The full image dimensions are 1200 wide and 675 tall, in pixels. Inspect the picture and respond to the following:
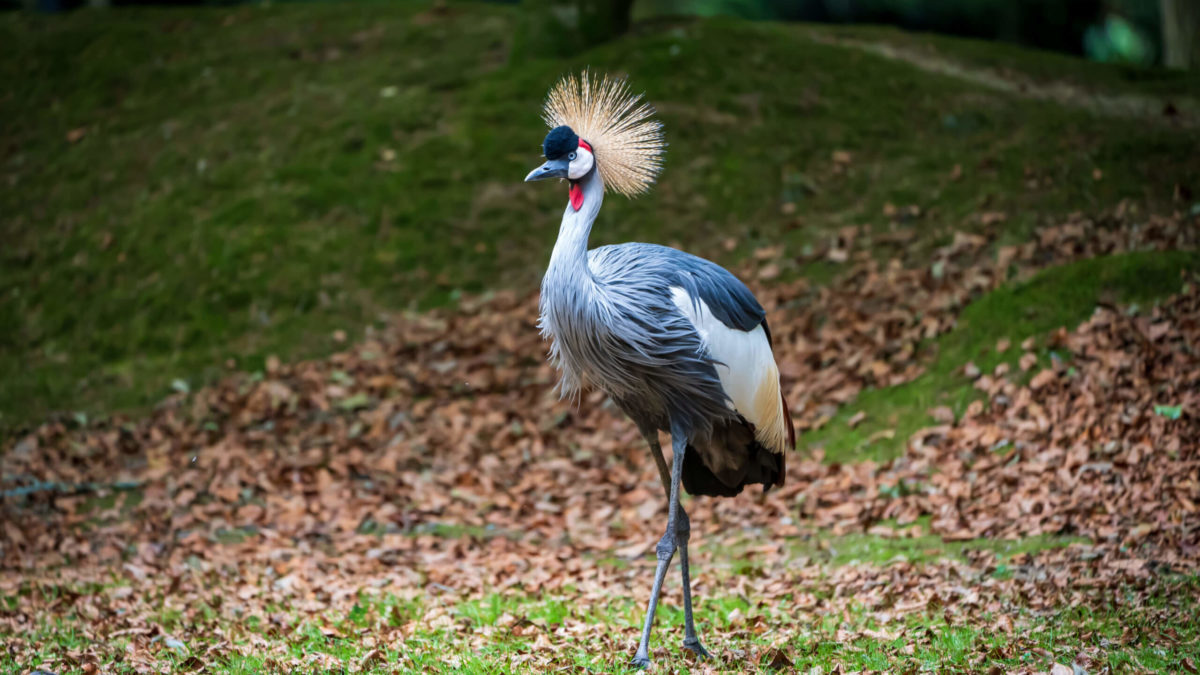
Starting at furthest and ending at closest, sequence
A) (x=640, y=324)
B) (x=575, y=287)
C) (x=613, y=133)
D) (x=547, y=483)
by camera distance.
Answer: (x=547, y=483), (x=613, y=133), (x=640, y=324), (x=575, y=287)

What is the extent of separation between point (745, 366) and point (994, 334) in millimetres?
4079

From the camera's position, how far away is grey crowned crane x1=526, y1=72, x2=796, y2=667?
16.3 ft

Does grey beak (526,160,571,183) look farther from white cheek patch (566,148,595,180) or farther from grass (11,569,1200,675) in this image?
grass (11,569,1200,675)

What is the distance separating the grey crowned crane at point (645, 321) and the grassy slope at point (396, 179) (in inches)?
210

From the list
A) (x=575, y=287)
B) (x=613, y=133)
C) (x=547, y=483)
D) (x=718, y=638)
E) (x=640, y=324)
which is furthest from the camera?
(x=547, y=483)

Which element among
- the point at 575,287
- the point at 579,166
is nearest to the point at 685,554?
the point at 575,287

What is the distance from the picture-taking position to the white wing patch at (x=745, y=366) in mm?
5141

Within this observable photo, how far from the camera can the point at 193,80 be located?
Result: 48.6 feet

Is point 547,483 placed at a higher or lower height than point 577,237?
lower

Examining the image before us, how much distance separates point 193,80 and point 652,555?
10.8 m

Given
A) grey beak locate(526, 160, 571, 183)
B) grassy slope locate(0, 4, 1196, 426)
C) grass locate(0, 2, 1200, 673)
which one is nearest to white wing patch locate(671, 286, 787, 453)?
grey beak locate(526, 160, 571, 183)

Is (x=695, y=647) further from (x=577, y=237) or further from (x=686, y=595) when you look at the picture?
(x=577, y=237)

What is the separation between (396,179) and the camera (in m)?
12.2

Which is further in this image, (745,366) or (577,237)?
(745,366)
